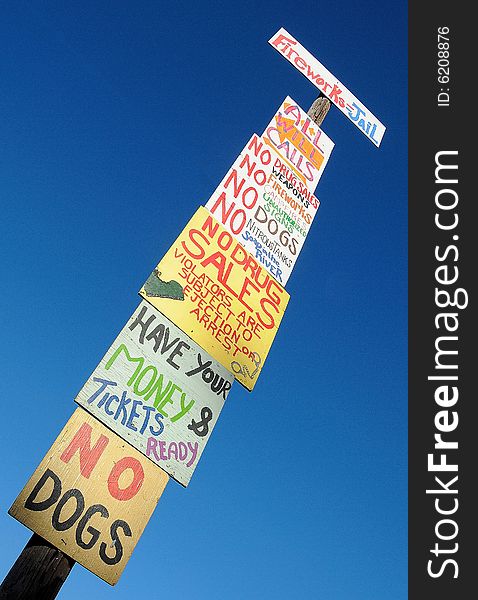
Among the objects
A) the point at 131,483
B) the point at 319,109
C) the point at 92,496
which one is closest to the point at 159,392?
the point at 131,483

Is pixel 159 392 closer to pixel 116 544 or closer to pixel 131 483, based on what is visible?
pixel 131 483

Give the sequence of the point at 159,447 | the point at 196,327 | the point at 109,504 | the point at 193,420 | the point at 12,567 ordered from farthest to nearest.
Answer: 1. the point at 196,327
2. the point at 193,420
3. the point at 159,447
4. the point at 109,504
5. the point at 12,567

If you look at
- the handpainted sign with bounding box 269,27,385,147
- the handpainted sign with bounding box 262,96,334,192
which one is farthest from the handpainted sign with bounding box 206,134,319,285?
the handpainted sign with bounding box 269,27,385,147

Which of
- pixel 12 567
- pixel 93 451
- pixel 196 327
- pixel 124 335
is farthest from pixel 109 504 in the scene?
pixel 196 327

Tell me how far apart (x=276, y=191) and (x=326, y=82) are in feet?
6.82

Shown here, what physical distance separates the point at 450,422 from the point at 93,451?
2.69 meters

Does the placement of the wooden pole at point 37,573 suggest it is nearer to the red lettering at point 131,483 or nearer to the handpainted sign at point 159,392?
the red lettering at point 131,483

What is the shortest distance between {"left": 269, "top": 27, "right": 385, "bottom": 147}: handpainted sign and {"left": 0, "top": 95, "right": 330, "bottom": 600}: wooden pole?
4.91 meters

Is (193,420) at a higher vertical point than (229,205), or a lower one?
lower

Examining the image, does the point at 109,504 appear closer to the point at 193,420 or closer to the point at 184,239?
the point at 193,420

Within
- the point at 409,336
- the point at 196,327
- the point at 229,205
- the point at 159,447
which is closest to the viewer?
the point at 159,447

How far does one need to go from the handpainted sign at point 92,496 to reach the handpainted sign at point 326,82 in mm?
4416

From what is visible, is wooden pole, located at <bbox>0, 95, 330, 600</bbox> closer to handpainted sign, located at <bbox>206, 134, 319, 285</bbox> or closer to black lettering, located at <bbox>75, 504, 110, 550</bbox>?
black lettering, located at <bbox>75, 504, 110, 550</bbox>

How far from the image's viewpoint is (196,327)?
2.98 metres
